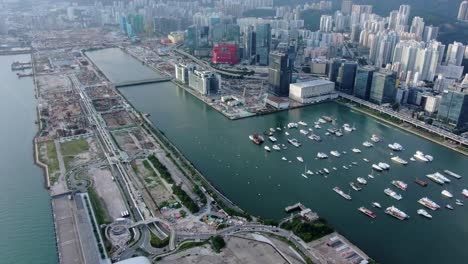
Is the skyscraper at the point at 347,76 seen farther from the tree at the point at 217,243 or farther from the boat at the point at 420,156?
the tree at the point at 217,243

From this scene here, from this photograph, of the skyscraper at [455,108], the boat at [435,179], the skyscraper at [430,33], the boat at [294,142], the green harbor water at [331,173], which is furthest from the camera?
the skyscraper at [430,33]

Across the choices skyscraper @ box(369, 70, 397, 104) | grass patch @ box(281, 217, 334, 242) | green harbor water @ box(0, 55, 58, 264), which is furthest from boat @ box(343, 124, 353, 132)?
green harbor water @ box(0, 55, 58, 264)

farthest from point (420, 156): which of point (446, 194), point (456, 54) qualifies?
point (456, 54)

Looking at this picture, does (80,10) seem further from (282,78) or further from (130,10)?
(282,78)

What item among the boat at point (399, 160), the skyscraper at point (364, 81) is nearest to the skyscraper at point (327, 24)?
the skyscraper at point (364, 81)

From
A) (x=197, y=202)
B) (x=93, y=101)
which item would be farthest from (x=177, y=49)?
(x=197, y=202)

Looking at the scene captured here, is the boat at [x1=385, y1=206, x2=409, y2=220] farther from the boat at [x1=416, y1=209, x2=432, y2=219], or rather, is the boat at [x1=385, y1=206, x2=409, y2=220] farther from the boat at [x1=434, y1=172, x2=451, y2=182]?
the boat at [x1=434, y1=172, x2=451, y2=182]
